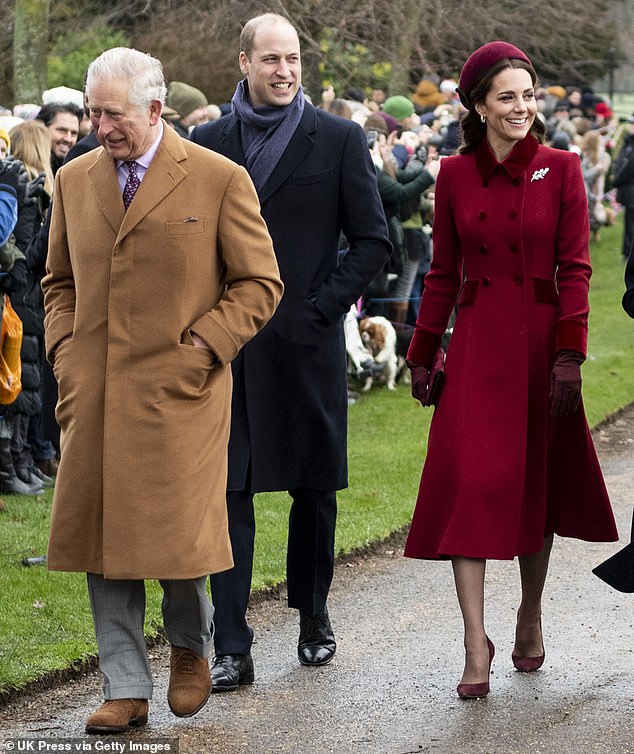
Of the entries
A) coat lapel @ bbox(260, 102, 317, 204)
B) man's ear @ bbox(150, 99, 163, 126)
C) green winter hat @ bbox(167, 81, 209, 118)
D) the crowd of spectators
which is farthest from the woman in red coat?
green winter hat @ bbox(167, 81, 209, 118)

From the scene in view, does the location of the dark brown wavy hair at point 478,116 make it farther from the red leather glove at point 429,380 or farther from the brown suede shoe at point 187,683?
the brown suede shoe at point 187,683

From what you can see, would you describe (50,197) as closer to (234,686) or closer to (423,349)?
(423,349)

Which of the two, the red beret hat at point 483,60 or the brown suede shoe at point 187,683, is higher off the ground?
the red beret hat at point 483,60

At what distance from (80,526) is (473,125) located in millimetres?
2021

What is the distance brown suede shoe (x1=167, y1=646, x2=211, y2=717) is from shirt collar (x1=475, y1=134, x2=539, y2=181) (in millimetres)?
1931

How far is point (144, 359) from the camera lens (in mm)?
4859

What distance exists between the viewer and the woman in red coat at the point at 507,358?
5.52 metres

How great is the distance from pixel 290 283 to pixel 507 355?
2.73 ft

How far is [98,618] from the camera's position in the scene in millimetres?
5000

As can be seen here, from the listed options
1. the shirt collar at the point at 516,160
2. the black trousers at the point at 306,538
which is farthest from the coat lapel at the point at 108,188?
the shirt collar at the point at 516,160

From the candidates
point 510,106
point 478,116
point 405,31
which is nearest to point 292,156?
point 478,116

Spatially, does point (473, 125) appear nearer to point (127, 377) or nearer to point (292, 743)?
point (127, 377)

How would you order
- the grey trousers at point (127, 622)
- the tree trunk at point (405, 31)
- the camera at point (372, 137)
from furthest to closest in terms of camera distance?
1. the tree trunk at point (405, 31)
2. the camera at point (372, 137)
3. the grey trousers at point (127, 622)

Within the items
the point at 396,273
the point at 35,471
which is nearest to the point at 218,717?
the point at 35,471
